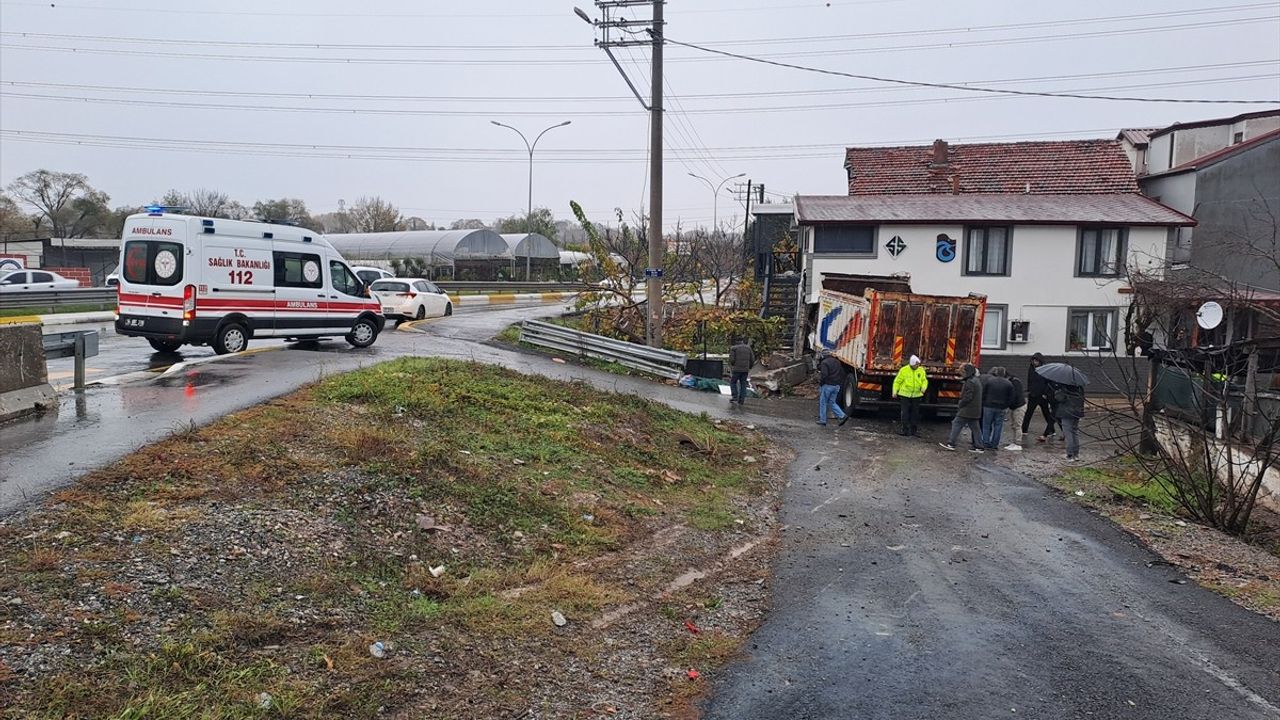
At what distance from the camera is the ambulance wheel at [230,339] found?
1730 cm

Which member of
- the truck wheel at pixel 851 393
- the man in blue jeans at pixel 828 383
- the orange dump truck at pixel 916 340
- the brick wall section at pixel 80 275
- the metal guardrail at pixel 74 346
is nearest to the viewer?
the metal guardrail at pixel 74 346

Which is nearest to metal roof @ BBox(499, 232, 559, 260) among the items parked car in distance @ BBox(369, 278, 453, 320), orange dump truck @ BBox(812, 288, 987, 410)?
parked car in distance @ BBox(369, 278, 453, 320)

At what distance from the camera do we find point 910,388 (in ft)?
58.1

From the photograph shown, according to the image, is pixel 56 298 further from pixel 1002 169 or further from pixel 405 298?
pixel 1002 169

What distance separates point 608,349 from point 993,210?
13036 millimetres

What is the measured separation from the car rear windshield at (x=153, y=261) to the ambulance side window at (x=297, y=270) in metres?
1.92

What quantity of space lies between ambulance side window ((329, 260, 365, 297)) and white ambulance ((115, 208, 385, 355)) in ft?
0.44

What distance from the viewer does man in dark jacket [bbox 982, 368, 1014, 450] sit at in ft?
54.2

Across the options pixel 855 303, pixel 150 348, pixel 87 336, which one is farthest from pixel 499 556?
pixel 150 348

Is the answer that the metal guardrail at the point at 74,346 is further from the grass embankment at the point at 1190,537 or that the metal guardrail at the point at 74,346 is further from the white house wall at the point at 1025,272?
the white house wall at the point at 1025,272

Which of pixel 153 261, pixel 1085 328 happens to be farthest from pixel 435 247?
pixel 153 261

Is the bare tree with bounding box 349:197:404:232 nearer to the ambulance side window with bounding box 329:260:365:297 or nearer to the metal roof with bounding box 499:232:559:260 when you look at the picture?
the metal roof with bounding box 499:232:559:260

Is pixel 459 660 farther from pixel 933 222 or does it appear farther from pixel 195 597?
pixel 933 222

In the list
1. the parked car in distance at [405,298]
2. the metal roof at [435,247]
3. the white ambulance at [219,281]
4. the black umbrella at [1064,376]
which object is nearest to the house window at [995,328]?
the black umbrella at [1064,376]
